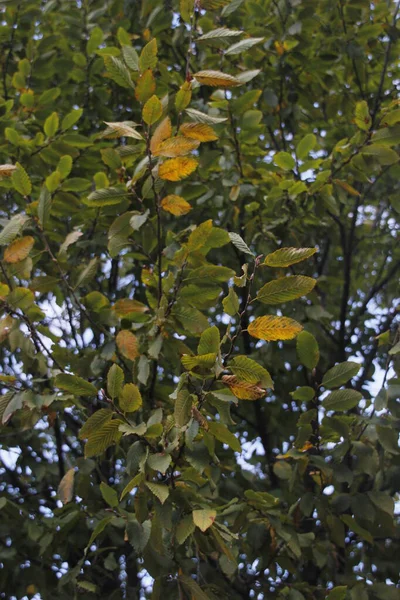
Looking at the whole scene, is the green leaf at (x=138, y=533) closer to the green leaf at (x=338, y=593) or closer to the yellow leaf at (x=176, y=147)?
the green leaf at (x=338, y=593)

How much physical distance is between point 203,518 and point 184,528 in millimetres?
179

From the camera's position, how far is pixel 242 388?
2.05 meters

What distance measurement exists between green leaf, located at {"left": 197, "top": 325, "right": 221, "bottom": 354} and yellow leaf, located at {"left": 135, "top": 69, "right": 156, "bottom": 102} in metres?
0.87

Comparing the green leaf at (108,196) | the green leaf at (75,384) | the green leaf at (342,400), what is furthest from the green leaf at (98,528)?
the green leaf at (108,196)

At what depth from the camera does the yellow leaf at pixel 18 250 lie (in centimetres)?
275

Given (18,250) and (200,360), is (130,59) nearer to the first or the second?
(18,250)

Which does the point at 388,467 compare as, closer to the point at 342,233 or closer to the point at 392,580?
the point at 392,580

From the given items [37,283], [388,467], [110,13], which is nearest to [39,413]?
[37,283]

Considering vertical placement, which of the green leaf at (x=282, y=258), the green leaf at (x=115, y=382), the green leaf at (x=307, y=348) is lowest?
the green leaf at (x=115, y=382)

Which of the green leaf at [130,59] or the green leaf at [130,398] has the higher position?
the green leaf at [130,59]

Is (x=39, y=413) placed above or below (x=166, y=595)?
above

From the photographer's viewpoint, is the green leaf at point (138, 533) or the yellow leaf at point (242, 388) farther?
the green leaf at point (138, 533)

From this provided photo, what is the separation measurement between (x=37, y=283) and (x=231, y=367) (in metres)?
1.15

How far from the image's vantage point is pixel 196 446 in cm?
231
